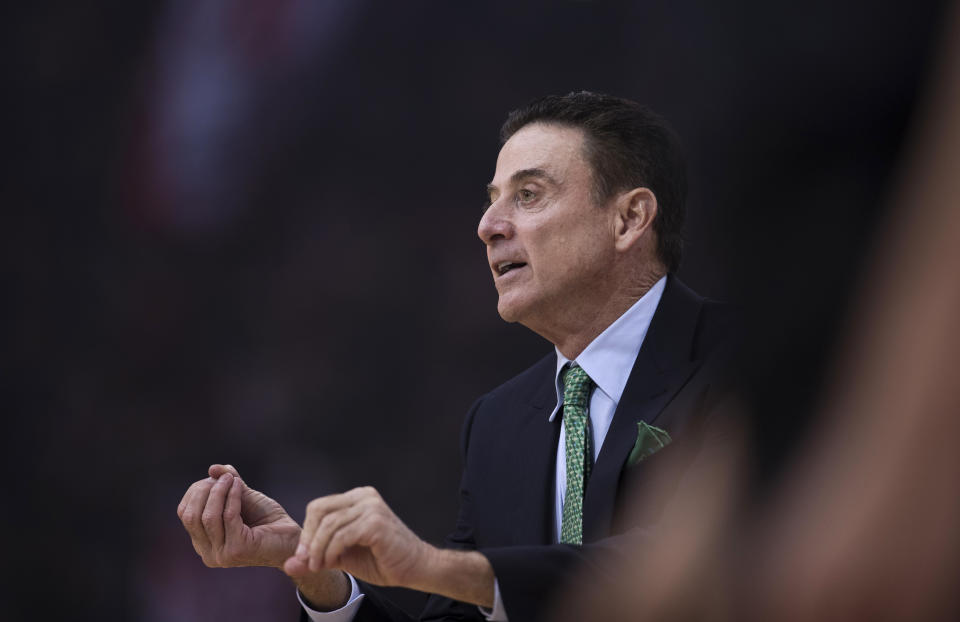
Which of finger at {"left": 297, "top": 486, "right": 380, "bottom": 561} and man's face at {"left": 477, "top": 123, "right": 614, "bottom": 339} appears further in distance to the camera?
man's face at {"left": 477, "top": 123, "right": 614, "bottom": 339}

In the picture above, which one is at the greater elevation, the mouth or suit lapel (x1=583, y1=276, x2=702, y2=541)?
the mouth

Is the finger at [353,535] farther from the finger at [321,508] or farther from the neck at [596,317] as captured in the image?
the neck at [596,317]

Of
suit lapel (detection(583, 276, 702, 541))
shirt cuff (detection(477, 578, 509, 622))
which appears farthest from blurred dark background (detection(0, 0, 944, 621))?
shirt cuff (detection(477, 578, 509, 622))

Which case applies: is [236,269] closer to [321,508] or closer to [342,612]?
[342,612]

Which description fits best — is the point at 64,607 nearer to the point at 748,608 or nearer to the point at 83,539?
the point at 83,539

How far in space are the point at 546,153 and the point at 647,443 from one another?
64 centimetres

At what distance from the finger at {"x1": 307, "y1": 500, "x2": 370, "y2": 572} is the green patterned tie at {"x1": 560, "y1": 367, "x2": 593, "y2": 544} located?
494 millimetres

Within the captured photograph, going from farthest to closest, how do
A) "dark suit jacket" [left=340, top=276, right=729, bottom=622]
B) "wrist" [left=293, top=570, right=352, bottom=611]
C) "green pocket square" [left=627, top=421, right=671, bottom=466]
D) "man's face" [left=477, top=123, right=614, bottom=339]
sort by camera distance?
"man's face" [left=477, top=123, right=614, bottom=339] < "wrist" [left=293, top=570, right=352, bottom=611] < "green pocket square" [left=627, top=421, right=671, bottom=466] < "dark suit jacket" [left=340, top=276, right=729, bottom=622]

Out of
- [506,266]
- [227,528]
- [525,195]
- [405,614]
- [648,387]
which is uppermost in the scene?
[525,195]

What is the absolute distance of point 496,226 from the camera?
1.86 m

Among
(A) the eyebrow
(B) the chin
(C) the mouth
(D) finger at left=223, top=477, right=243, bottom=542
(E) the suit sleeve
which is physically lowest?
(E) the suit sleeve

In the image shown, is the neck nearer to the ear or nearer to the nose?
the ear

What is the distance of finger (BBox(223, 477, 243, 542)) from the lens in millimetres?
1593

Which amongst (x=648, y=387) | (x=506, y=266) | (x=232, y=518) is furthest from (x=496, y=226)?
(x=232, y=518)
